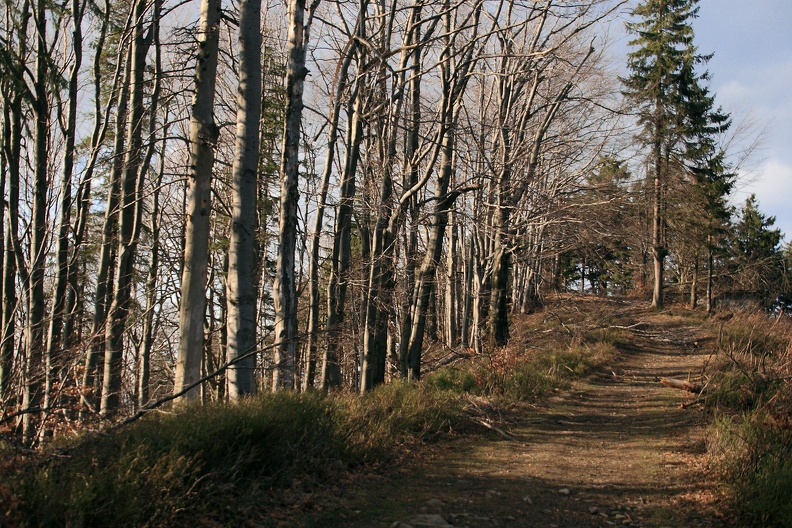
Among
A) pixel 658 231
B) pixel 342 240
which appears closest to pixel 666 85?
pixel 658 231

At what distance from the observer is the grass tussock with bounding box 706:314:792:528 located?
491cm

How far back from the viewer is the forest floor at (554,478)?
515 cm

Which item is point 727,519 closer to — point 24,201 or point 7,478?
point 7,478

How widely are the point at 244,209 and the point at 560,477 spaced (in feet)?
15.1

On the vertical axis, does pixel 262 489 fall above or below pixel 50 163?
below

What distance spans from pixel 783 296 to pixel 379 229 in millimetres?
42111

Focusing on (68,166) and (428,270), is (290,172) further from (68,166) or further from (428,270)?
(68,166)

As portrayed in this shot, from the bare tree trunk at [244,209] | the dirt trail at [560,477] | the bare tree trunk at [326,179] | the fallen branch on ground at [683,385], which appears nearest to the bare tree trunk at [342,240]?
the bare tree trunk at [326,179]

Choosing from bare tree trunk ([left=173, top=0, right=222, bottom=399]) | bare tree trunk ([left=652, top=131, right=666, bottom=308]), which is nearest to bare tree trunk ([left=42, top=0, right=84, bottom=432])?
bare tree trunk ([left=173, top=0, right=222, bottom=399])

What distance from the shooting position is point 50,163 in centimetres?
1231

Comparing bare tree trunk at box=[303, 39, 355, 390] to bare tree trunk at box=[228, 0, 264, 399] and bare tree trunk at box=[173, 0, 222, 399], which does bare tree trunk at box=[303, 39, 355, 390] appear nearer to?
bare tree trunk at box=[228, 0, 264, 399]

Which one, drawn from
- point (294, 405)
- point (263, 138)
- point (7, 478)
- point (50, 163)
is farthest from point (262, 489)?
point (263, 138)

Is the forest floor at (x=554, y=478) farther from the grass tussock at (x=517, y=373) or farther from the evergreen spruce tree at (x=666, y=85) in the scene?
the evergreen spruce tree at (x=666, y=85)

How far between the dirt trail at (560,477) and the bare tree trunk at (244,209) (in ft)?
7.08
